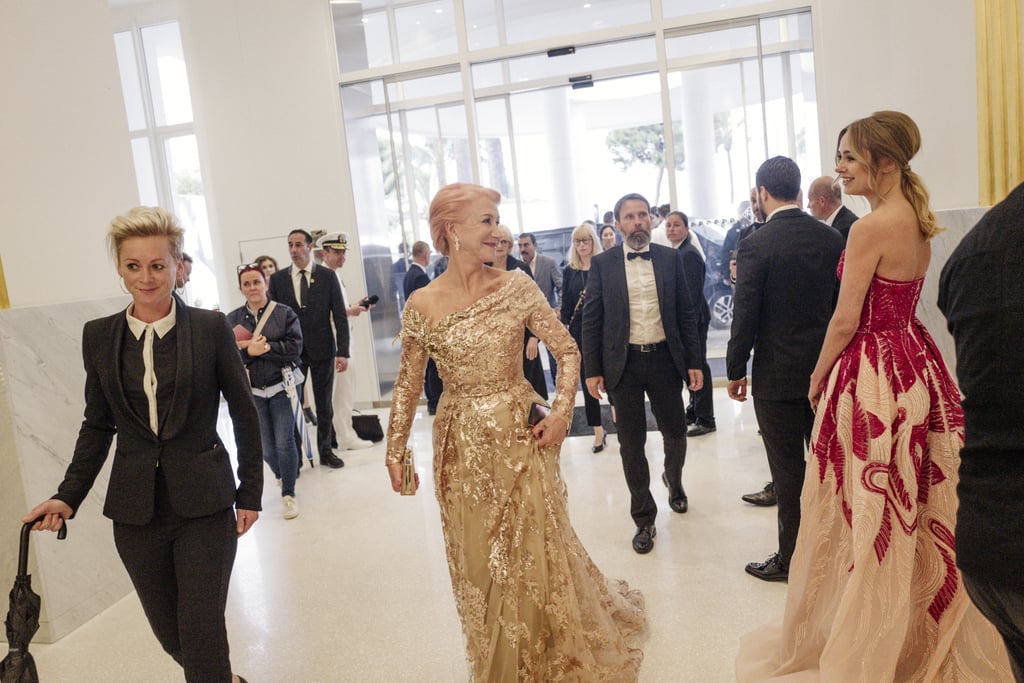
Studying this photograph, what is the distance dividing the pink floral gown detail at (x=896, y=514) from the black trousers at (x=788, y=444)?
0.64 metres

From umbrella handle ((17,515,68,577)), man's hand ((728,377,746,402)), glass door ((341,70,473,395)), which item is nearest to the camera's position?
umbrella handle ((17,515,68,577))

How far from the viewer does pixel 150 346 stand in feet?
7.60

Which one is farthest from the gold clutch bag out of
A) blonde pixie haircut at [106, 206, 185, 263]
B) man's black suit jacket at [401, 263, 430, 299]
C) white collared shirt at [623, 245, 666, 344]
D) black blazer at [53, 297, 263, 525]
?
man's black suit jacket at [401, 263, 430, 299]

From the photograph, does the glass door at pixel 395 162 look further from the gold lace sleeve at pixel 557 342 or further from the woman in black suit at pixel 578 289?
the gold lace sleeve at pixel 557 342

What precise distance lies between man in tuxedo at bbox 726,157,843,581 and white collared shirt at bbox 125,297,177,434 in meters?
2.19

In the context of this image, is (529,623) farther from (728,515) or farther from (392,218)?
(392,218)

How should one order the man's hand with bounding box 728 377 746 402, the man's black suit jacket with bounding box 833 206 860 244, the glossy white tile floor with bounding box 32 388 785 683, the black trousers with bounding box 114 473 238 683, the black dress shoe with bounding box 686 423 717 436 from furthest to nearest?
the black dress shoe with bounding box 686 423 717 436 → the man's black suit jacket with bounding box 833 206 860 244 → the man's hand with bounding box 728 377 746 402 → the glossy white tile floor with bounding box 32 388 785 683 → the black trousers with bounding box 114 473 238 683

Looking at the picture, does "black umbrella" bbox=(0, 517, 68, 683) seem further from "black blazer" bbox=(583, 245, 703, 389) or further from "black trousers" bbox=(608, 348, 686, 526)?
"black trousers" bbox=(608, 348, 686, 526)

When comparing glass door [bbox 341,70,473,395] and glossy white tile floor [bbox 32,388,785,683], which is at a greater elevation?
glass door [bbox 341,70,473,395]

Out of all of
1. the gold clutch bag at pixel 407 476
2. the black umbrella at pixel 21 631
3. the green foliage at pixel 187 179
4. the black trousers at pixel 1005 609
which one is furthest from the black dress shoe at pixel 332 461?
the green foliage at pixel 187 179

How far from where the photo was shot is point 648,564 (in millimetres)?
3789

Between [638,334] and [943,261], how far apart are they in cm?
163

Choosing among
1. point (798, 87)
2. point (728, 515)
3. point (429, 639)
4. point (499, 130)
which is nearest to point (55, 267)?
point (429, 639)

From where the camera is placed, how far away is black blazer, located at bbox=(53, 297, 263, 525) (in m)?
2.28
